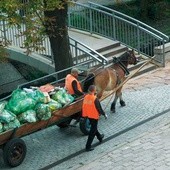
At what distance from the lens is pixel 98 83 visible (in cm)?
1322

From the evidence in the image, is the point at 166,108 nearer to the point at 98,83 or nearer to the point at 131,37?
the point at 98,83

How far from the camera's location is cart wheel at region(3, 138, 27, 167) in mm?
10633

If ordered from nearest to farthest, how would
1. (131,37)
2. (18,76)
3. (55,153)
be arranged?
(55,153)
(18,76)
(131,37)

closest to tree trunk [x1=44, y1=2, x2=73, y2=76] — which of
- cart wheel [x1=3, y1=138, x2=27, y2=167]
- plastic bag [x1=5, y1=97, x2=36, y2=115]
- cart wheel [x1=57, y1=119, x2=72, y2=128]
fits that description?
cart wheel [x1=57, y1=119, x2=72, y2=128]

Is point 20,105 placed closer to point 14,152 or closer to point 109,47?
point 14,152

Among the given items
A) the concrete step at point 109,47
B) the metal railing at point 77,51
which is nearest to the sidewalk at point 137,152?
the metal railing at point 77,51

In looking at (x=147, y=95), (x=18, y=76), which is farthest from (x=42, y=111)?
(x=18, y=76)

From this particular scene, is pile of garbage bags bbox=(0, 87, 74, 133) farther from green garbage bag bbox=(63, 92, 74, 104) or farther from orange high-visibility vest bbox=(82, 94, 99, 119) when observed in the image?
orange high-visibility vest bbox=(82, 94, 99, 119)

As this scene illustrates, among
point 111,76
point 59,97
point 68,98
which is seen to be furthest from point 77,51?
point 59,97

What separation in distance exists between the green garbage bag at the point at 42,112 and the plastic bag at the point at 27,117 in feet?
0.36

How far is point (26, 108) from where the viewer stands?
11070 millimetres

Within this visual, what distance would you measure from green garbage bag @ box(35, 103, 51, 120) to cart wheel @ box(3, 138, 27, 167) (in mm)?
680

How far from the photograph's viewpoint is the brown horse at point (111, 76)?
515 inches

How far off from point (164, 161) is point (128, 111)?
358 cm
